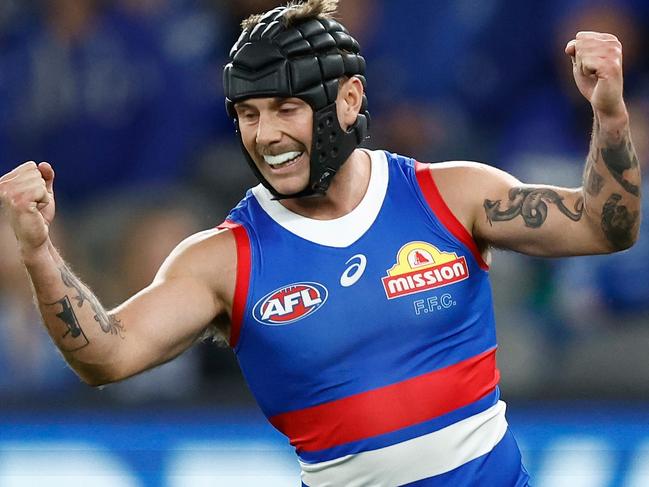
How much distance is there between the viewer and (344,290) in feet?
13.8

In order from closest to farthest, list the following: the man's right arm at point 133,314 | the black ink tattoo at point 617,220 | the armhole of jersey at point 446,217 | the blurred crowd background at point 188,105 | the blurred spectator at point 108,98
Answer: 1. the man's right arm at point 133,314
2. the black ink tattoo at point 617,220
3. the armhole of jersey at point 446,217
4. the blurred crowd background at point 188,105
5. the blurred spectator at point 108,98

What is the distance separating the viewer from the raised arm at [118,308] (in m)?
3.71

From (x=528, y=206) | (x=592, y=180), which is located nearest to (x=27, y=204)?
(x=528, y=206)

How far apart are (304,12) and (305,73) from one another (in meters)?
0.25

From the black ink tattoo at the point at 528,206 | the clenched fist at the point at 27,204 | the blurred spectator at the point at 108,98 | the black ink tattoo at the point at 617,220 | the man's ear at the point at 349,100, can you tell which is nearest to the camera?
the clenched fist at the point at 27,204

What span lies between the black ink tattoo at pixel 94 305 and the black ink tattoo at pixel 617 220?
1425 mm

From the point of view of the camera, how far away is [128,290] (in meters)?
7.52

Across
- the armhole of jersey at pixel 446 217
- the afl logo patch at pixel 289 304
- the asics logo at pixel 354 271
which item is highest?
the armhole of jersey at pixel 446 217

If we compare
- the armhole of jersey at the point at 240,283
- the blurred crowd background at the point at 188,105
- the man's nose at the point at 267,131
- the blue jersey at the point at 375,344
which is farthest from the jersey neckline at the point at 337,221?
the blurred crowd background at the point at 188,105

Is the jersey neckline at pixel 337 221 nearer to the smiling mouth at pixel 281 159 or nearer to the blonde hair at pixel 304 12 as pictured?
the smiling mouth at pixel 281 159

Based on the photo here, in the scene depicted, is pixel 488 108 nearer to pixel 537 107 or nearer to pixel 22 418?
pixel 537 107

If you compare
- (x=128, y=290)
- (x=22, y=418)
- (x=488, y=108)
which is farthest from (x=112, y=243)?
(x=488, y=108)

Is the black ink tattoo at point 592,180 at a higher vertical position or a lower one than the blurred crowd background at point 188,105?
higher

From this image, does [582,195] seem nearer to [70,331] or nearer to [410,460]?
[410,460]
